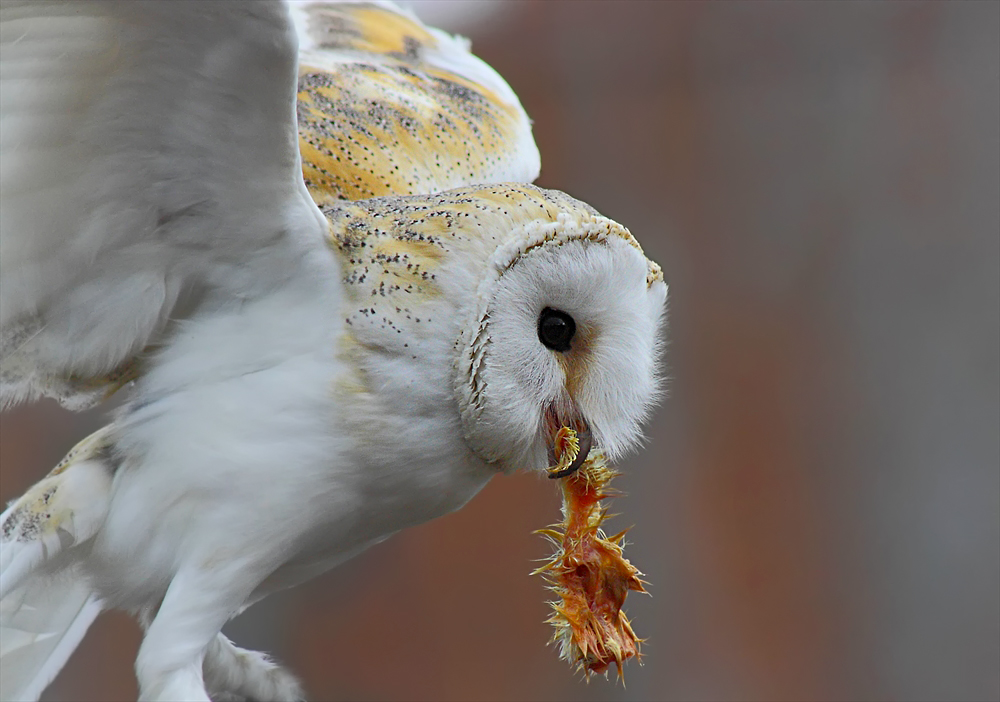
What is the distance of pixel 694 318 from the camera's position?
2668 mm

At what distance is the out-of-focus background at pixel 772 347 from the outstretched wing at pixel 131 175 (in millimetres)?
1817

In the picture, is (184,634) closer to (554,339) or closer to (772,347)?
(554,339)

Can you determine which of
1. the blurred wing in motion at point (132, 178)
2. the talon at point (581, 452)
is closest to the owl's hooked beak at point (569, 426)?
the talon at point (581, 452)

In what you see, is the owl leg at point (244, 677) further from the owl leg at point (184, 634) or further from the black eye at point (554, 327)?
the black eye at point (554, 327)

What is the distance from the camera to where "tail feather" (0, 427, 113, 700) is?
87 cm

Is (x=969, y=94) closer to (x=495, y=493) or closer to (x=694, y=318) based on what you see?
(x=694, y=318)

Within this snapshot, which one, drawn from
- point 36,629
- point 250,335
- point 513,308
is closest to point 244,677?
point 36,629

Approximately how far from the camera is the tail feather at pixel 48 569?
Answer: 2.87 feet

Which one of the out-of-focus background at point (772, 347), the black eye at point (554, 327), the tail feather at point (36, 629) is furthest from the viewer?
the out-of-focus background at point (772, 347)

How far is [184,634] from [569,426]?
1.07ft

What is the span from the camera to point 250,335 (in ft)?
2.73

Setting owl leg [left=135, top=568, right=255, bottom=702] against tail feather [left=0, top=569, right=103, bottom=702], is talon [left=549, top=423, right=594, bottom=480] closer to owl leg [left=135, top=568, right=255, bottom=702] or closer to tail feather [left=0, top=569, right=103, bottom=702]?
owl leg [left=135, top=568, right=255, bottom=702]

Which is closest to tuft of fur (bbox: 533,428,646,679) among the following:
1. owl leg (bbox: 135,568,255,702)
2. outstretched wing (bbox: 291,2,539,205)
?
owl leg (bbox: 135,568,255,702)

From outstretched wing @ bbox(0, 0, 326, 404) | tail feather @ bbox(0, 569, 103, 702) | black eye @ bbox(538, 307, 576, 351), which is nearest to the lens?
outstretched wing @ bbox(0, 0, 326, 404)
